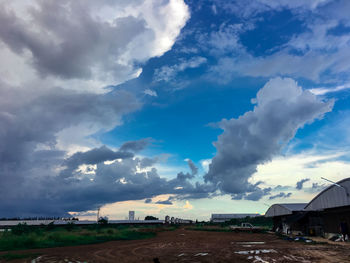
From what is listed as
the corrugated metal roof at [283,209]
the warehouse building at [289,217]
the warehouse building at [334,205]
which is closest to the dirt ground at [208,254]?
the warehouse building at [334,205]

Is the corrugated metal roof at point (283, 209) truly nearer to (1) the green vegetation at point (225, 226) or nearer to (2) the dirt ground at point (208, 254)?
(1) the green vegetation at point (225, 226)

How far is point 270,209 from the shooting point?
6438cm

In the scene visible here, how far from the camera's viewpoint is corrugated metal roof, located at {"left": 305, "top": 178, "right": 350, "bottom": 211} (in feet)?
108

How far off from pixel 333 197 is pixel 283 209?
20.9 m

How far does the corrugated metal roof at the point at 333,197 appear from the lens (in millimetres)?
33031

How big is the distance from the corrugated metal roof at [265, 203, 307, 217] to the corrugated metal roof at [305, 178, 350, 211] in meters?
9.21

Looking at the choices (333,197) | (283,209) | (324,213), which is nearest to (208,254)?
(333,197)

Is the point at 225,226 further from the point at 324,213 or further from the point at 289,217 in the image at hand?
the point at 324,213

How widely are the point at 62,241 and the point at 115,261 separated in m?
19.7

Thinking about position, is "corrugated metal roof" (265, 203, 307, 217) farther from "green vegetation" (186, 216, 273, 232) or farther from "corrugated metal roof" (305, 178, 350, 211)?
"corrugated metal roof" (305, 178, 350, 211)

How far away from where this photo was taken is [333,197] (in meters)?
36.2

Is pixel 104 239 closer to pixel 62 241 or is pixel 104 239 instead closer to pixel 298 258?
pixel 62 241

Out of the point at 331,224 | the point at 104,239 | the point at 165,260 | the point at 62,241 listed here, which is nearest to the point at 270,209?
the point at 331,224

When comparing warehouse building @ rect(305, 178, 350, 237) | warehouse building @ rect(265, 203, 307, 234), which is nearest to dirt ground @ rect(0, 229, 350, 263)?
warehouse building @ rect(305, 178, 350, 237)
